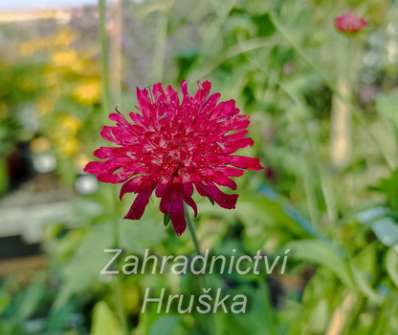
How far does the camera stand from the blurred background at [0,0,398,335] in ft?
1.74

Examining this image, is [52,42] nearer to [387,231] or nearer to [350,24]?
[350,24]

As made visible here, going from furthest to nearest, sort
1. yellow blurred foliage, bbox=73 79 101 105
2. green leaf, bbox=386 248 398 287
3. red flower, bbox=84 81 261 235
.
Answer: yellow blurred foliage, bbox=73 79 101 105, green leaf, bbox=386 248 398 287, red flower, bbox=84 81 261 235

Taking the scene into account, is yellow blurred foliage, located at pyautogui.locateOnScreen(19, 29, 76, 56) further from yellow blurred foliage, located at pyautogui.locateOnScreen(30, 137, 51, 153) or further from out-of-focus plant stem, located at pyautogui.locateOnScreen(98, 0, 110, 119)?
out-of-focus plant stem, located at pyautogui.locateOnScreen(98, 0, 110, 119)

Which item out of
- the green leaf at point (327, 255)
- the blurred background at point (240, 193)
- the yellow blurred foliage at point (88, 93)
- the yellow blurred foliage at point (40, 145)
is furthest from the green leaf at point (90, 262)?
the yellow blurred foliage at point (40, 145)

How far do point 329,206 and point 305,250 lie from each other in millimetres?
93

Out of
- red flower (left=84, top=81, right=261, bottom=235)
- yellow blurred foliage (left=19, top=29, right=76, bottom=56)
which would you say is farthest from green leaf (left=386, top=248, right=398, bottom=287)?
yellow blurred foliage (left=19, top=29, right=76, bottom=56)

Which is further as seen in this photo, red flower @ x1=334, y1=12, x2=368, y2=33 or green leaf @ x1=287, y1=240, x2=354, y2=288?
red flower @ x1=334, y1=12, x2=368, y2=33

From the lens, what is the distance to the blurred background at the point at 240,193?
53 cm

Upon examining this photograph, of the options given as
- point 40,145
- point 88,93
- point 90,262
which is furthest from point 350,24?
point 40,145

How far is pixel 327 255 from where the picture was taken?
49 cm

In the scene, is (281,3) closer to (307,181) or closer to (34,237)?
(307,181)

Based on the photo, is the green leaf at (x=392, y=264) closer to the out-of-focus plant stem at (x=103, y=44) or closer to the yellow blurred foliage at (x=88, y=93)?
the out-of-focus plant stem at (x=103, y=44)

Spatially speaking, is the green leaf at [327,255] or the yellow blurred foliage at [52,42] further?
the yellow blurred foliage at [52,42]

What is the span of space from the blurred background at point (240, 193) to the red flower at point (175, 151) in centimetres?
10
